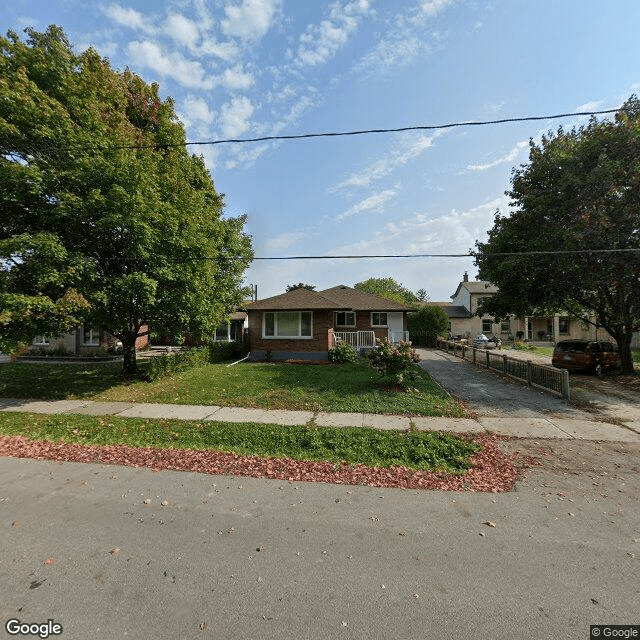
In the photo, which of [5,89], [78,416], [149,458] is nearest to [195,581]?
[149,458]

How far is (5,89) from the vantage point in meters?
9.46

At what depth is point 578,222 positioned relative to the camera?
12.2 m

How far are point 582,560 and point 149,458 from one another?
6.03m

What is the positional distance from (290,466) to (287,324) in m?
14.4

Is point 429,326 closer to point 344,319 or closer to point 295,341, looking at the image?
point 344,319

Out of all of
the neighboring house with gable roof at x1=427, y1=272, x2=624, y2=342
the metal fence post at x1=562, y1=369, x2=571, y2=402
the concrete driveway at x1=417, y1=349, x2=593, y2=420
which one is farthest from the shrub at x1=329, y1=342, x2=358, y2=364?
the neighboring house with gable roof at x1=427, y1=272, x2=624, y2=342

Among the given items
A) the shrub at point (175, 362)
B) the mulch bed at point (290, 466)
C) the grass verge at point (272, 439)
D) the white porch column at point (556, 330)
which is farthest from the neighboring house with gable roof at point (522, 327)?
the mulch bed at point (290, 466)

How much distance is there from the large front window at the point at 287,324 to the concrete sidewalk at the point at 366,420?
10.4 metres

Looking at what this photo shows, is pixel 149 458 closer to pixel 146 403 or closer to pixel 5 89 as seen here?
pixel 146 403

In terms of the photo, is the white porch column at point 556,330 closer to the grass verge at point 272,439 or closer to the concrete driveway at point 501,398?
the concrete driveway at point 501,398

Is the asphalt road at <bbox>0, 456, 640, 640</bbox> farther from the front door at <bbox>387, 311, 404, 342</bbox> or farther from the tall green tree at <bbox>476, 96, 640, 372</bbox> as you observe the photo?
the front door at <bbox>387, 311, 404, 342</bbox>

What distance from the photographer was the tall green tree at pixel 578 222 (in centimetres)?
1212

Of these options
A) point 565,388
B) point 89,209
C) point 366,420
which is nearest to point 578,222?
point 565,388

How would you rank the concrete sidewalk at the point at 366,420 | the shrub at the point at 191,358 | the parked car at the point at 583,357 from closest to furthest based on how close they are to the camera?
the concrete sidewalk at the point at 366,420, the shrub at the point at 191,358, the parked car at the point at 583,357
